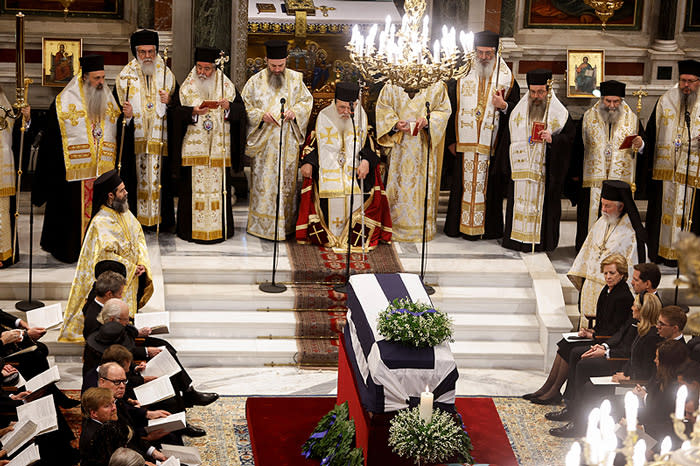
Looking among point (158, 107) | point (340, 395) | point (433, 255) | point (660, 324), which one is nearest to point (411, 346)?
point (340, 395)

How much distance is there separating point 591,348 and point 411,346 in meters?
2.25

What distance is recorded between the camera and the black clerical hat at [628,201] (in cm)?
1073

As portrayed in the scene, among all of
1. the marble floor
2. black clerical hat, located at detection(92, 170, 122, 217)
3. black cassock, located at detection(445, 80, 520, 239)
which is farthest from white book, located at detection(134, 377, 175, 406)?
black cassock, located at detection(445, 80, 520, 239)

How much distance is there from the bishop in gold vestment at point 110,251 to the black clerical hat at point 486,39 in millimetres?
4500

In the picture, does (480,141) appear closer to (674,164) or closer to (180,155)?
(674,164)

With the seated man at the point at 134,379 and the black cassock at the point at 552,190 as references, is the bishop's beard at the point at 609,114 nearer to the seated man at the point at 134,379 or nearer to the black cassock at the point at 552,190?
the black cassock at the point at 552,190

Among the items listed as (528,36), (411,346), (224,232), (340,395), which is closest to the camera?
(411,346)

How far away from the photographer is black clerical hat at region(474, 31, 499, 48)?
496 inches

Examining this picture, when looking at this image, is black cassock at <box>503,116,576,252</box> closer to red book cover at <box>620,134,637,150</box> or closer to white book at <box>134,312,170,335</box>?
red book cover at <box>620,134,637,150</box>

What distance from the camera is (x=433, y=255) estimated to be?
12680 millimetres

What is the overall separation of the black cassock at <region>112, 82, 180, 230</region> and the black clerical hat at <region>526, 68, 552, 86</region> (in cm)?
389

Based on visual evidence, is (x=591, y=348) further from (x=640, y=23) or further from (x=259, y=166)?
(x=640, y=23)

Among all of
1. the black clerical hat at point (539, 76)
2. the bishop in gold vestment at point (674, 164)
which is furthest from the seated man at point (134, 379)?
the bishop in gold vestment at point (674, 164)

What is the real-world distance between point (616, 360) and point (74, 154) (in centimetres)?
597
